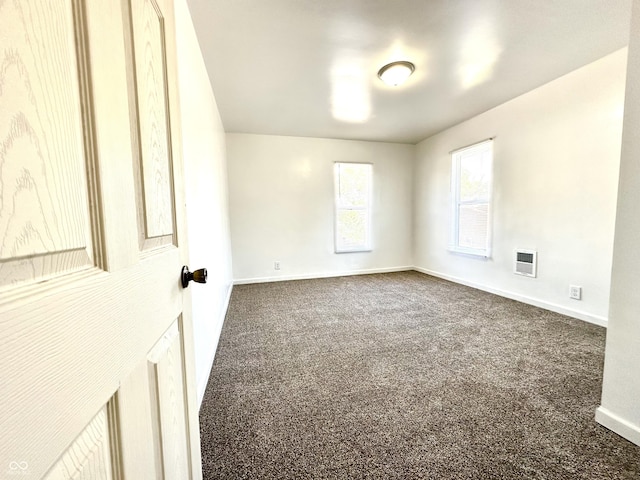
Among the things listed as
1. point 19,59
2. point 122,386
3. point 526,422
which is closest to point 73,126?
point 19,59

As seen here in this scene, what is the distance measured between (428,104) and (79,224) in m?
3.58

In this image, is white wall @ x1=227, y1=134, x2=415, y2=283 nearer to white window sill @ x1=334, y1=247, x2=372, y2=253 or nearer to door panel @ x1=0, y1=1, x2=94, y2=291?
white window sill @ x1=334, y1=247, x2=372, y2=253

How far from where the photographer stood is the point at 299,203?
14.5ft

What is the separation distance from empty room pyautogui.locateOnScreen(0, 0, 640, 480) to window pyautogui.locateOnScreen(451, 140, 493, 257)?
0.11 feet

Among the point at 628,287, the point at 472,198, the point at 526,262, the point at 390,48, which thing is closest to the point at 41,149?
the point at 628,287

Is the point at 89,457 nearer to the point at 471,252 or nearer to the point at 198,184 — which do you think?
the point at 198,184

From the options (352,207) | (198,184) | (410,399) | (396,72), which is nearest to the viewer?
(410,399)

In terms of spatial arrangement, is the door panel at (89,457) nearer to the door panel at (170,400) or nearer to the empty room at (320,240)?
the empty room at (320,240)

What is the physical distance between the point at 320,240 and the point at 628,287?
3623mm

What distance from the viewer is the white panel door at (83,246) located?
0.92 feet

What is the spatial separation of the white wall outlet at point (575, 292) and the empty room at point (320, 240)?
1.4 inches

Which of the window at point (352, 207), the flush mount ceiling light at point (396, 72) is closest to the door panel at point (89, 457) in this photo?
the flush mount ceiling light at point (396, 72)

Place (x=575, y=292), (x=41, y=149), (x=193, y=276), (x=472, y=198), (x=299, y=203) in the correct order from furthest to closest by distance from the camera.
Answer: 1. (x=299, y=203)
2. (x=472, y=198)
3. (x=575, y=292)
4. (x=193, y=276)
5. (x=41, y=149)

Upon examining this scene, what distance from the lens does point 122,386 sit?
0.46m
